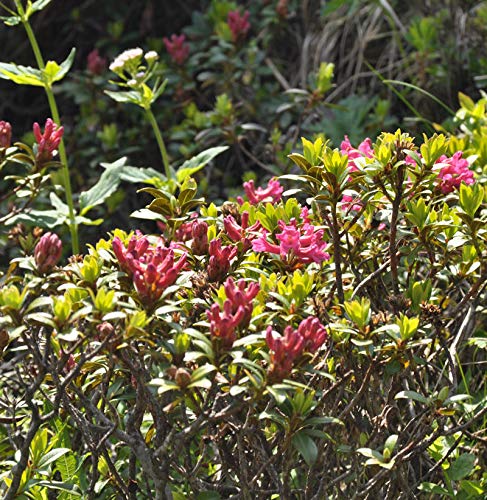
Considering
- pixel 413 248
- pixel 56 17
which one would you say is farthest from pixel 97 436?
pixel 56 17

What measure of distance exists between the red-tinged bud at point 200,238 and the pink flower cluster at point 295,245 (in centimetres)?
10

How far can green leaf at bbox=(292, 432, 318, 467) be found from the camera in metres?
1.54

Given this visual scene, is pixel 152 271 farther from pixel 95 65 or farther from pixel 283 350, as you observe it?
pixel 95 65

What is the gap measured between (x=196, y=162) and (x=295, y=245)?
1.01 meters

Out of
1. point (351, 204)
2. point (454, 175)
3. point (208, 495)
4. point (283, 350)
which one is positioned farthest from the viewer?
point (454, 175)

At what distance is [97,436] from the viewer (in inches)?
71.7

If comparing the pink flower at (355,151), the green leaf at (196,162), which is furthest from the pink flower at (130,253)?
the green leaf at (196,162)

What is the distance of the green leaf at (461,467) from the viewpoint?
1.95m

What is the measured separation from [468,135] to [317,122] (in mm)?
1374

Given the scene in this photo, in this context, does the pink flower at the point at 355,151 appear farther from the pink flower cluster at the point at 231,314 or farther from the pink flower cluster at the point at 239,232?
the pink flower cluster at the point at 231,314

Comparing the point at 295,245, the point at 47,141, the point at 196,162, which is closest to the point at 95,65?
the point at 196,162

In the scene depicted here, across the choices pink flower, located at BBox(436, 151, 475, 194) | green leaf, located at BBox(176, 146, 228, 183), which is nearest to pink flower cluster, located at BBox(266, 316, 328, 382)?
pink flower, located at BBox(436, 151, 475, 194)

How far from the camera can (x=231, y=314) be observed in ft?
5.06

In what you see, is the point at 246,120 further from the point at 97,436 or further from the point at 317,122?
the point at 97,436
